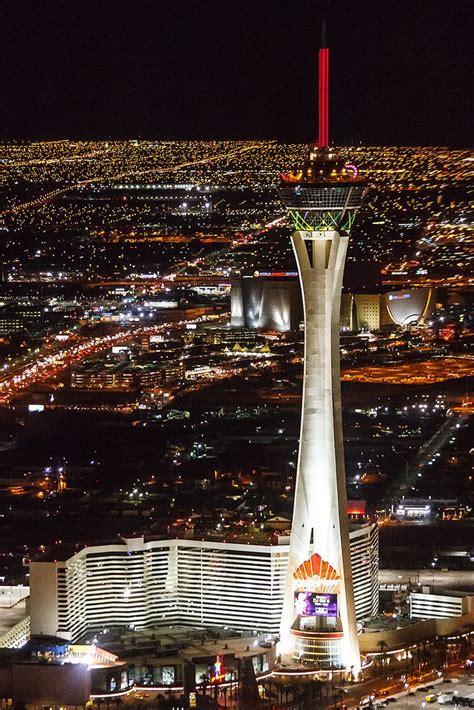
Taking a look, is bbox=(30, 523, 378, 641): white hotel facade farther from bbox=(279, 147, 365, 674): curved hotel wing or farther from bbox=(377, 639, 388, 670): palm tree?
bbox=(279, 147, 365, 674): curved hotel wing

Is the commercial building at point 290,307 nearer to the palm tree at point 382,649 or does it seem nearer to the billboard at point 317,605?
the palm tree at point 382,649

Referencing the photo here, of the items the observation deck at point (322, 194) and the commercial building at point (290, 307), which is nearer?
the observation deck at point (322, 194)

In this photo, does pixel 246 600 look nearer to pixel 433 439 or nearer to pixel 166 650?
pixel 166 650

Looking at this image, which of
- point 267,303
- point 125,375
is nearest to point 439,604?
point 125,375

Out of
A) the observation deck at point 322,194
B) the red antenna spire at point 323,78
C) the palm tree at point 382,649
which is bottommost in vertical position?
the palm tree at point 382,649

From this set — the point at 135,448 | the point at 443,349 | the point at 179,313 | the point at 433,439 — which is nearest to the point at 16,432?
the point at 135,448

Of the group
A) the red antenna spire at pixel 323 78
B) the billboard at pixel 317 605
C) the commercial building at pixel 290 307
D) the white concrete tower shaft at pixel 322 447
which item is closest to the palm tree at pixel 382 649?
the white concrete tower shaft at pixel 322 447

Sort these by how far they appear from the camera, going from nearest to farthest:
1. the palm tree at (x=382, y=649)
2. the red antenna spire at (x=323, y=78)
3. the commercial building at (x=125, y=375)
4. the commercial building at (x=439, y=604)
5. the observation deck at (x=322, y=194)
Answer: the red antenna spire at (x=323, y=78) < the observation deck at (x=322, y=194) < the palm tree at (x=382, y=649) < the commercial building at (x=439, y=604) < the commercial building at (x=125, y=375)
